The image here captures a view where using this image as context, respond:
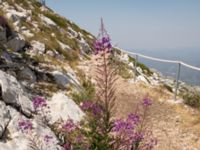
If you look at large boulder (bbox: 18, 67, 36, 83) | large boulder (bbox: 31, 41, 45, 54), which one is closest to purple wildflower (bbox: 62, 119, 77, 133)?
large boulder (bbox: 18, 67, 36, 83)

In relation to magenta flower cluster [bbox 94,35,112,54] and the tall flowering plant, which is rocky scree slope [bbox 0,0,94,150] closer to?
the tall flowering plant

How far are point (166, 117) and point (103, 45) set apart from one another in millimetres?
9419

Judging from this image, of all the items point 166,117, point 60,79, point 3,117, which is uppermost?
point 3,117

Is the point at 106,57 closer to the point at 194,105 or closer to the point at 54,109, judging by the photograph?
the point at 54,109

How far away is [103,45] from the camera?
515cm

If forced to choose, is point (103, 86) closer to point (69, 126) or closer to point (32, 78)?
point (69, 126)

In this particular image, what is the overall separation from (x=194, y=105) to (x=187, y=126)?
111 inches

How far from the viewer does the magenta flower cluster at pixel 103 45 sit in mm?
5125

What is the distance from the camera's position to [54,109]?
1040cm

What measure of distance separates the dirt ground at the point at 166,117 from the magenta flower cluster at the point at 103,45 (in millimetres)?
3874

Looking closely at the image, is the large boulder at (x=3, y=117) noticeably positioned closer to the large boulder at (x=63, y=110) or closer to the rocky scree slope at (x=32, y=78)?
the rocky scree slope at (x=32, y=78)

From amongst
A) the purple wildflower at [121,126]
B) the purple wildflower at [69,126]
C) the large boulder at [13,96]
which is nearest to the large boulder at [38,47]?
the large boulder at [13,96]

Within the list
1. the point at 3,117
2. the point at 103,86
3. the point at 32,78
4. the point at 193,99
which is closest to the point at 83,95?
the point at 32,78

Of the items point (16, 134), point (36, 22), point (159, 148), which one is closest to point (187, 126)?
point (159, 148)
